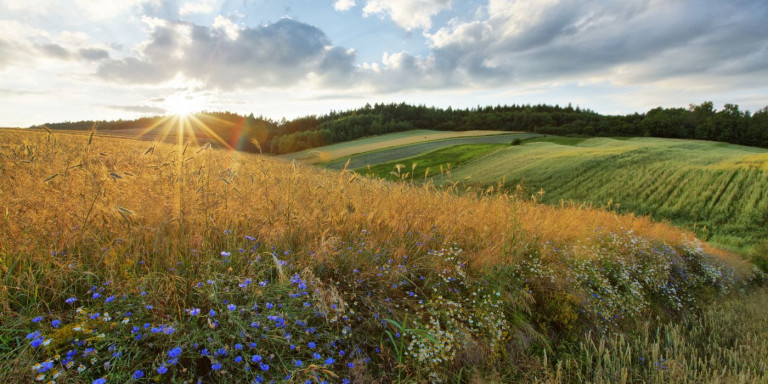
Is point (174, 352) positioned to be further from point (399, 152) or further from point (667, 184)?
point (399, 152)

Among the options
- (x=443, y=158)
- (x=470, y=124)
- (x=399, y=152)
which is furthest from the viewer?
(x=470, y=124)

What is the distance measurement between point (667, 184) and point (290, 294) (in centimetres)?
2560

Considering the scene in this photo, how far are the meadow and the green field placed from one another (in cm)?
579

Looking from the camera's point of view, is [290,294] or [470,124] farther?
[470,124]

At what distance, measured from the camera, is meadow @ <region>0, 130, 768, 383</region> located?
2.45 m

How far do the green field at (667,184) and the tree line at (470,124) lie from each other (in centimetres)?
4443

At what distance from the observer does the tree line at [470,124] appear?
61594 millimetres

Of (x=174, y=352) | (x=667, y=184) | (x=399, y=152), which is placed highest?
(x=174, y=352)

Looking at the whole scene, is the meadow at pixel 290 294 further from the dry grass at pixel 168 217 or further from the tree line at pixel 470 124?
the tree line at pixel 470 124

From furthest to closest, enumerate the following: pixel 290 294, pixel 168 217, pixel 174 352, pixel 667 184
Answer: pixel 667 184
pixel 168 217
pixel 290 294
pixel 174 352

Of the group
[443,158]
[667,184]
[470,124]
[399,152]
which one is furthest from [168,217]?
[470,124]

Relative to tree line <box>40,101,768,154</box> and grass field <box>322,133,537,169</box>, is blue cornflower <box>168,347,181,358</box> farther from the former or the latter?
tree line <box>40,101,768,154</box>

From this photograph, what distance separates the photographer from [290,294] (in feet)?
9.38

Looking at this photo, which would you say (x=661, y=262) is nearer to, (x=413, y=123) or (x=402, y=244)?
(x=402, y=244)
